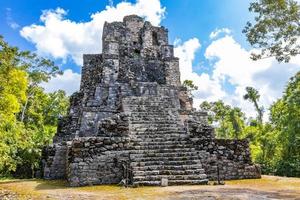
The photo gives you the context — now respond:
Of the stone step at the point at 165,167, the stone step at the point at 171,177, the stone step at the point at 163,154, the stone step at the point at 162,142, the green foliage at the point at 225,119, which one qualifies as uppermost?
the green foliage at the point at 225,119

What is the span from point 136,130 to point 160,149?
1444 mm

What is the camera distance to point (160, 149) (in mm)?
10266

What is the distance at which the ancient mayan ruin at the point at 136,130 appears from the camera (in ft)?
31.2

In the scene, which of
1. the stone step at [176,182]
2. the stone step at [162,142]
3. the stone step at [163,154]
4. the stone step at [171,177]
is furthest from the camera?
the stone step at [162,142]

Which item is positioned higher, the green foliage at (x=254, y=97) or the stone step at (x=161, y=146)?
the green foliage at (x=254, y=97)

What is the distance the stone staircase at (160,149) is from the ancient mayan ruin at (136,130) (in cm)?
3

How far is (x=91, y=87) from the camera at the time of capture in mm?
17094

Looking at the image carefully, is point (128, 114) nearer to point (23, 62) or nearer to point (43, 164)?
point (43, 164)

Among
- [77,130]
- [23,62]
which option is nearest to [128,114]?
[77,130]

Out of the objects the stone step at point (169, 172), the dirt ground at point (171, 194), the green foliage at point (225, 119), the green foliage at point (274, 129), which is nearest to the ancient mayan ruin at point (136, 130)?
the stone step at point (169, 172)

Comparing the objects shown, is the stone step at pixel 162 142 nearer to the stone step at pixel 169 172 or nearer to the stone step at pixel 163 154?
the stone step at pixel 163 154

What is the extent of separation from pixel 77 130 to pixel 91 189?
5.57 meters

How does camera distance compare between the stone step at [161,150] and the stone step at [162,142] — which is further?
the stone step at [162,142]

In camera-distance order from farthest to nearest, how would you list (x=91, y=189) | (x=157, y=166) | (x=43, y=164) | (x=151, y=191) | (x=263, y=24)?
(x=43, y=164) → (x=263, y=24) → (x=157, y=166) → (x=91, y=189) → (x=151, y=191)
